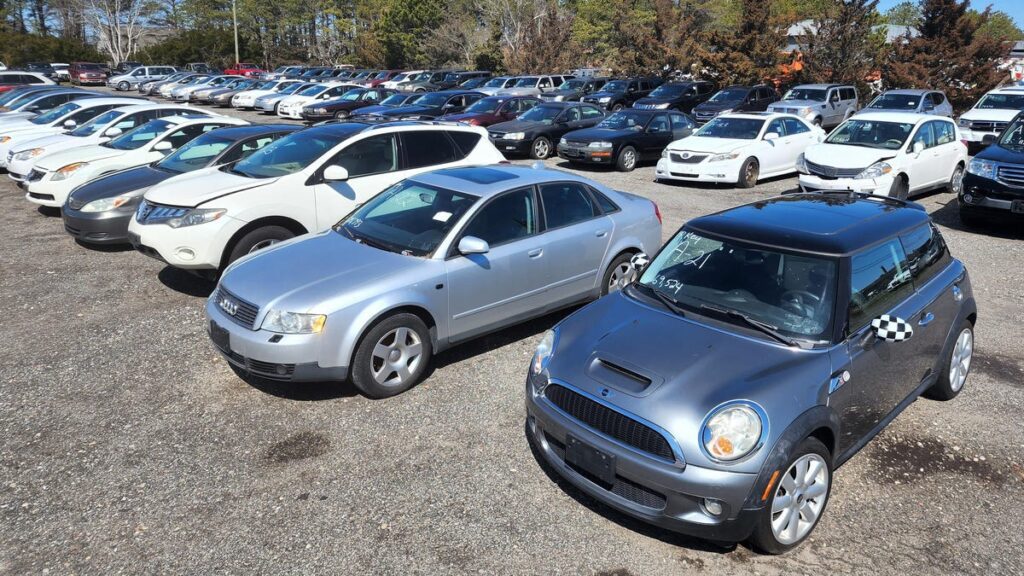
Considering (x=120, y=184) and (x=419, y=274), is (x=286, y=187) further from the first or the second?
(x=419, y=274)

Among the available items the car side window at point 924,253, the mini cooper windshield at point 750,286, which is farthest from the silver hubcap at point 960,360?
the mini cooper windshield at point 750,286

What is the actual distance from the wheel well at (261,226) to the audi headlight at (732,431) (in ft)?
18.6

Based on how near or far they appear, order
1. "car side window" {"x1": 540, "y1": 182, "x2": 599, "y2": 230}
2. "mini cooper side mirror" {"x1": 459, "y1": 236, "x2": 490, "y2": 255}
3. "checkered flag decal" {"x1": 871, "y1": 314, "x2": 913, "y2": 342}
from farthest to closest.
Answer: "car side window" {"x1": 540, "y1": 182, "x2": 599, "y2": 230} < "mini cooper side mirror" {"x1": 459, "y1": 236, "x2": 490, "y2": 255} < "checkered flag decal" {"x1": 871, "y1": 314, "x2": 913, "y2": 342}

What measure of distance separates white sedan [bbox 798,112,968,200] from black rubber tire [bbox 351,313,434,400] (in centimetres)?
866

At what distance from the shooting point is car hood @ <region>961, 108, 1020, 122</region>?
744 inches

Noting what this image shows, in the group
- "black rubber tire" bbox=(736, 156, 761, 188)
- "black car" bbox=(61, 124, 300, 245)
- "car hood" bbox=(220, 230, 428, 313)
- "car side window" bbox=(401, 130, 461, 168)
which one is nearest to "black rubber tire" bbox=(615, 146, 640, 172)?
"black rubber tire" bbox=(736, 156, 761, 188)

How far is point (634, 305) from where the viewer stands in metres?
4.58

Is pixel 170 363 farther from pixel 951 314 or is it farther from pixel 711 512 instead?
pixel 951 314

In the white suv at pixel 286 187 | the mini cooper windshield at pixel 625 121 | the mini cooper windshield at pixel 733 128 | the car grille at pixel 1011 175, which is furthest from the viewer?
the mini cooper windshield at pixel 625 121

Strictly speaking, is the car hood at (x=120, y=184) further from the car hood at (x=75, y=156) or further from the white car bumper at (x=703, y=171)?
the white car bumper at (x=703, y=171)

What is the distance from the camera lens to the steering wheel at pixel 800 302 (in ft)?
13.6

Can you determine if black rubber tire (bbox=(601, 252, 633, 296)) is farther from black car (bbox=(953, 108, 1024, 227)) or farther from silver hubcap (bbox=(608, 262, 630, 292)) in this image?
black car (bbox=(953, 108, 1024, 227))

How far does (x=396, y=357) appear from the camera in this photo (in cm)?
548

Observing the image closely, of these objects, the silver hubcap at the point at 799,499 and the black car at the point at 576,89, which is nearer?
the silver hubcap at the point at 799,499
